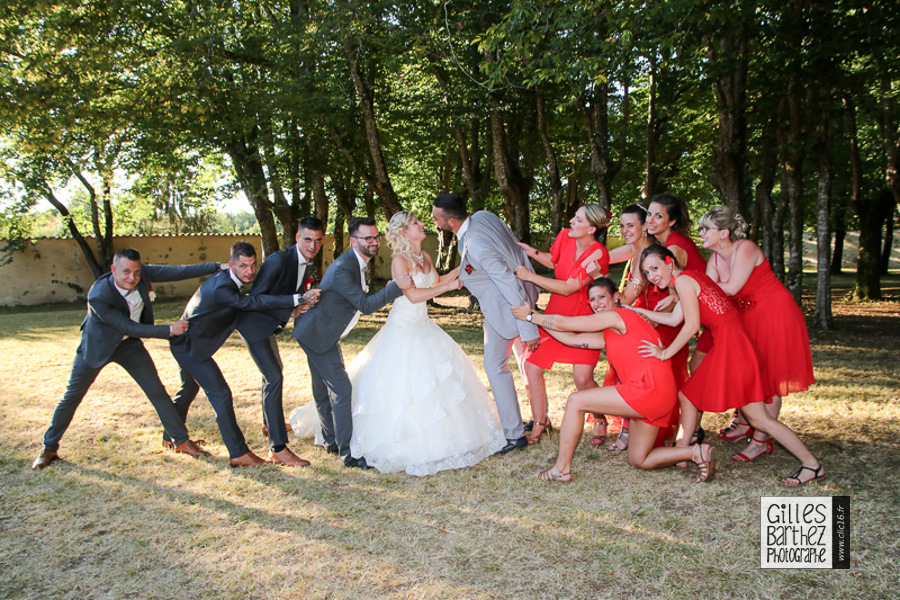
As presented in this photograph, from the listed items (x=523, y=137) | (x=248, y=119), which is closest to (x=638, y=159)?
(x=523, y=137)

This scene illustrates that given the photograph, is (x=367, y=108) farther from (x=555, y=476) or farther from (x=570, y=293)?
(x=555, y=476)

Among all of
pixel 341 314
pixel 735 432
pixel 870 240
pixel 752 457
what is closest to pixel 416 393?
pixel 341 314

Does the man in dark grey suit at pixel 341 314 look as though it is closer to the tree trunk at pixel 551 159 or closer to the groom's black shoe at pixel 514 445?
the groom's black shoe at pixel 514 445

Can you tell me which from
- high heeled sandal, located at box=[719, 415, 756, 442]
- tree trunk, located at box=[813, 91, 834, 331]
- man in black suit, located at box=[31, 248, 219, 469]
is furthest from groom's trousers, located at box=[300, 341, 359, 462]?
tree trunk, located at box=[813, 91, 834, 331]

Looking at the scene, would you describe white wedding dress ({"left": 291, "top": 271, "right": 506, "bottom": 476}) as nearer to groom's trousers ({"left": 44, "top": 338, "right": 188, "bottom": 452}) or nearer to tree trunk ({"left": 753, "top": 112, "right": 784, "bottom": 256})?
groom's trousers ({"left": 44, "top": 338, "right": 188, "bottom": 452})

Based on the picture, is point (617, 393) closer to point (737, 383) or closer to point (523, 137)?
point (737, 383)

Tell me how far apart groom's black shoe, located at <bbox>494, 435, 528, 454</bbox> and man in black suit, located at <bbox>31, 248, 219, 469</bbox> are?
263cm

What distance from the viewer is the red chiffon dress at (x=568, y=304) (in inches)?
197

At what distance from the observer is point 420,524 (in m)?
3.94

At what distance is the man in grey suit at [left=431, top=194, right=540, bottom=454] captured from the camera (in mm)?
4965

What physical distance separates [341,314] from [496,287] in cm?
131

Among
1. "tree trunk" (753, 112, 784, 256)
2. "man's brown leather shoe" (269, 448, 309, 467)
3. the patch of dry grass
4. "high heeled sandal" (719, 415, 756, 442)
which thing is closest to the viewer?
the patch of dry grass

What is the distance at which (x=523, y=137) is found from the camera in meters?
15.6

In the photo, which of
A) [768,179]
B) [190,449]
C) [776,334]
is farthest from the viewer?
[768,179]
